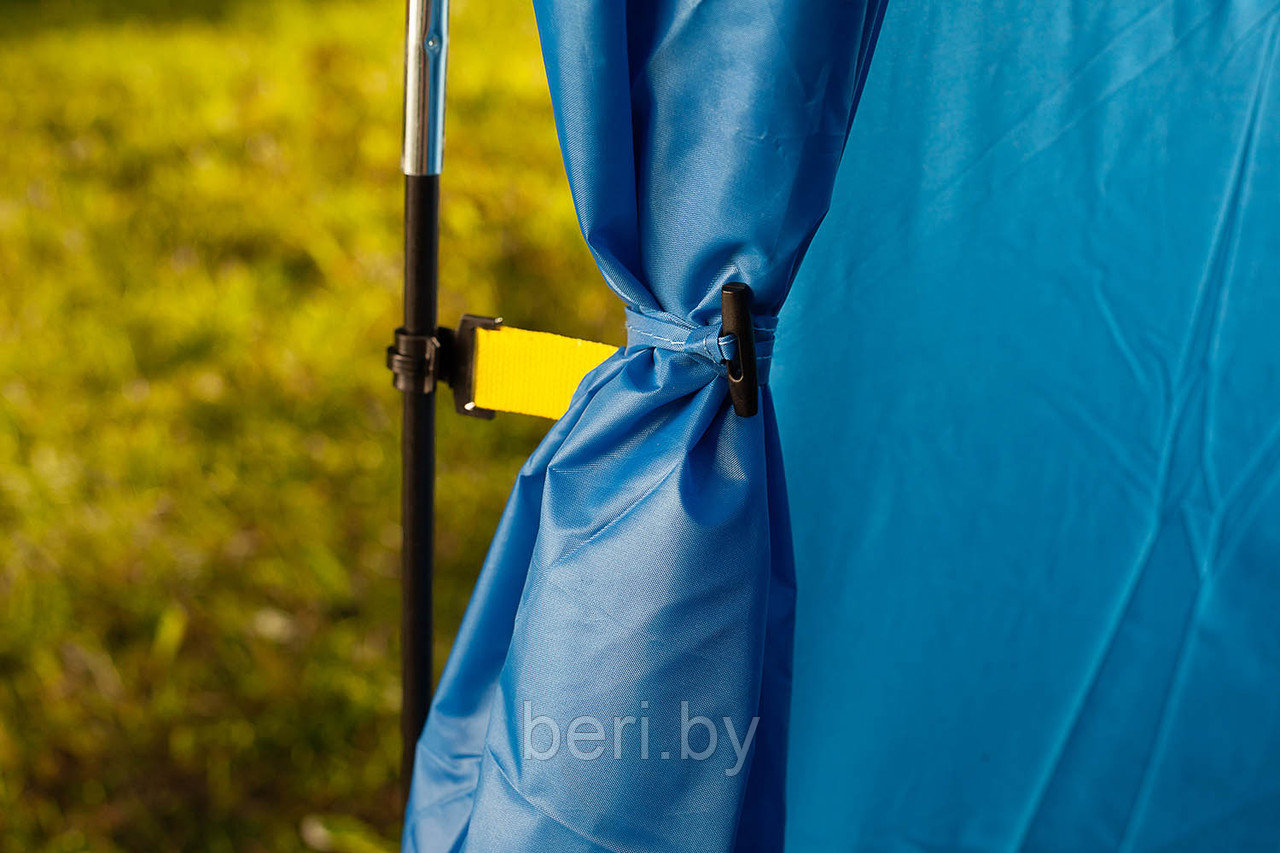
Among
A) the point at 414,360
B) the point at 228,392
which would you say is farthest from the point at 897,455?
the point at 228,392

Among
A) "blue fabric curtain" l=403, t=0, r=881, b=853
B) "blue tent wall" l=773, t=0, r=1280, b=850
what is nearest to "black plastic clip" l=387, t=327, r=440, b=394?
"blue fabric curtain" l=403, t=0, r=881, b=853

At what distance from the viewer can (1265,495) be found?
34.8 inches

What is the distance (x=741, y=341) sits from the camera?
2.23ft

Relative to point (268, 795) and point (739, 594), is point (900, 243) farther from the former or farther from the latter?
point (268, 795)

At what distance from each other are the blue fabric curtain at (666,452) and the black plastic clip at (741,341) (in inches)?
0.6

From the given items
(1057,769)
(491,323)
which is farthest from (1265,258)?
(491,323)

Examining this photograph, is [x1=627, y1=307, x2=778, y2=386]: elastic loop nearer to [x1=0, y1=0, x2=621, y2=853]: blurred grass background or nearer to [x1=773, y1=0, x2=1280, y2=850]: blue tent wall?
[x1=773, y1=0, x2=1280, y2=850]: blue tent wall

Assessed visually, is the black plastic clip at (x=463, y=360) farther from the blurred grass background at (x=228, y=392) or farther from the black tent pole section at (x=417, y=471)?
the blurred grass background at (x=228, y=392)

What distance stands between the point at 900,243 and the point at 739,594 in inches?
13.5

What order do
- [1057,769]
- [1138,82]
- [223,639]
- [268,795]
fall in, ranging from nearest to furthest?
[1138,82], [1057,769], [268,795], [223,639]

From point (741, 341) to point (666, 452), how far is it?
0.29 ft

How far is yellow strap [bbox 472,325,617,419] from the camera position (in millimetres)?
872

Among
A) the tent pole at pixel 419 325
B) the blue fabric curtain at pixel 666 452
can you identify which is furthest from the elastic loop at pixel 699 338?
the tent pole at pixel 419 325

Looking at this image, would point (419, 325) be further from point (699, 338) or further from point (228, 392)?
point (228, 392)
